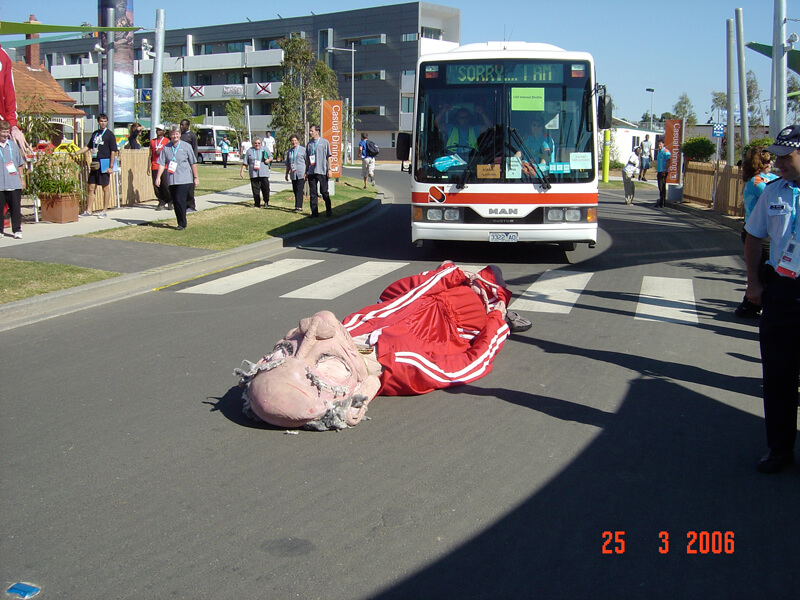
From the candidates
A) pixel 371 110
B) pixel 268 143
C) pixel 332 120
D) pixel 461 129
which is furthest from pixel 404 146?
pixel 371 110

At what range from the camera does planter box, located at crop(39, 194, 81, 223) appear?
14742mm

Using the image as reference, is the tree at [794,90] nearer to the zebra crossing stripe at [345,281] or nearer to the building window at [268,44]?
the zebra crossing stripe at [345,281]

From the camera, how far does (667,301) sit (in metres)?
9.39

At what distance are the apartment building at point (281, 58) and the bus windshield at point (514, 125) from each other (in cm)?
5776

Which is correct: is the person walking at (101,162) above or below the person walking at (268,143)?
below

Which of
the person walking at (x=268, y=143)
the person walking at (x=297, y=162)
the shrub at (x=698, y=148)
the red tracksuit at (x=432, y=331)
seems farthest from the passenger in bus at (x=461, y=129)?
the shrub at (x=698, y=148)

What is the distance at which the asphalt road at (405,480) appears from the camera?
329cm

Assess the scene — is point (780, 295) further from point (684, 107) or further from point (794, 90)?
point (684, 107)

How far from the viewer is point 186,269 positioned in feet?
36.9

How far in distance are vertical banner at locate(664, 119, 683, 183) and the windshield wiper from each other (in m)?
16.2

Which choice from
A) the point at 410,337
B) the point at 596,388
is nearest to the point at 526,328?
the point at 596,388

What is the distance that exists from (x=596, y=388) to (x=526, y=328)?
177 centimetres

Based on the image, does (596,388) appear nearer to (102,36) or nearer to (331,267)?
(331,267)

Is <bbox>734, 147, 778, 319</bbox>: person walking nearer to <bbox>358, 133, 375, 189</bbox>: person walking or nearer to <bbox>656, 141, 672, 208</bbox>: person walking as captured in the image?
<bbox>656, 141, 672, 208</bbox>: person walking
